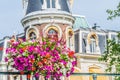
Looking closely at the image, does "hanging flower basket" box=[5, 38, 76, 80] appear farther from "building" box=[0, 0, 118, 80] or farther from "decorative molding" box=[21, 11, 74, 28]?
"decorative molding" box=[21, 11, 74, 28]

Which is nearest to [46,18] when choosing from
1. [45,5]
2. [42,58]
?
[45,5]

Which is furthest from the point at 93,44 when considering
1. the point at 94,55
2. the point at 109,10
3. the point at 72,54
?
the point at 72,54

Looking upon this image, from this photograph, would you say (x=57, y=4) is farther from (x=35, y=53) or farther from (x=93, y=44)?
(x=35, y=53)

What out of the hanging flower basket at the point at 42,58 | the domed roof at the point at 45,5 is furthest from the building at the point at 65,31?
the hanging flower basket at the point at 42,58

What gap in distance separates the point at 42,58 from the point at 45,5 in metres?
29.4

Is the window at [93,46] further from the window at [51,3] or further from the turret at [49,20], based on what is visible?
the window at [51,3]

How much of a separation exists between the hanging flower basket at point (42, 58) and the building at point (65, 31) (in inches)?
984

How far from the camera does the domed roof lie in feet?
130

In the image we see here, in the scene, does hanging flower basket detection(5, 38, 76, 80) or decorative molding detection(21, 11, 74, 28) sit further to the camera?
decorative molding detection(21, 11, 74, 28)

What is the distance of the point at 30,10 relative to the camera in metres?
40.3

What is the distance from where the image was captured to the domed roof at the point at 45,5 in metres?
39.5

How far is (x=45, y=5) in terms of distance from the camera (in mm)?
39688

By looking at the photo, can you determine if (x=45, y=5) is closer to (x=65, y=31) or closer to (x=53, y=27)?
(x=53, y=27)

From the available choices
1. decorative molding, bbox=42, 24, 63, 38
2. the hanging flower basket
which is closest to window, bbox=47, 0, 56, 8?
decorative molding, bbox=42, 24, 63, 38
